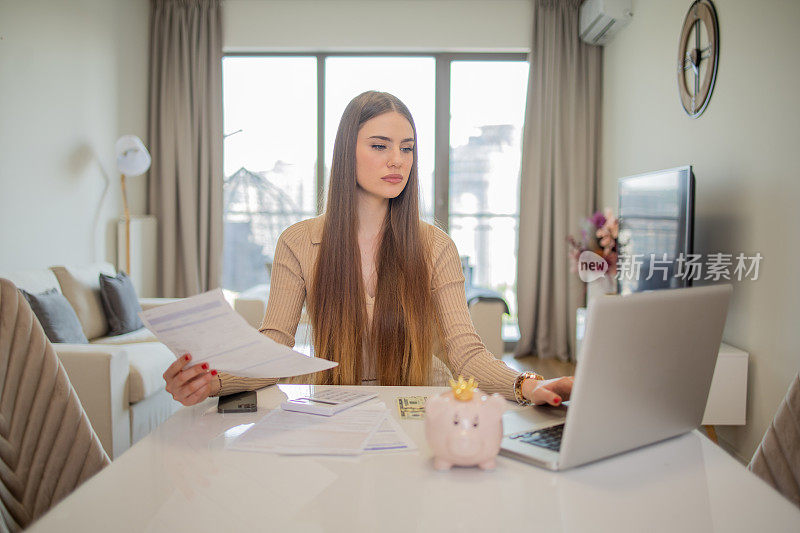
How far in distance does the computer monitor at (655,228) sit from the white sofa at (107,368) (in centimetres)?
236

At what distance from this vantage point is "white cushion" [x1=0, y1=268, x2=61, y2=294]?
2809 mm

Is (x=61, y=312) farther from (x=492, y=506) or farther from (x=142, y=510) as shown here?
(x=492, y=506)

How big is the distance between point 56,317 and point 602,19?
3714 mm

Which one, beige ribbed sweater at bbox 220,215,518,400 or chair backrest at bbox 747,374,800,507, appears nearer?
chair backrest at bbox 747,374,800,507

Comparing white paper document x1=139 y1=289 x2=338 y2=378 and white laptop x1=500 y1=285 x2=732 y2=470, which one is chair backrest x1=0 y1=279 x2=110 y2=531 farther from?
white laptop x1=500 y1=285 x2=732 y2=470

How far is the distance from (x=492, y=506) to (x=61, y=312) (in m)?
2.64

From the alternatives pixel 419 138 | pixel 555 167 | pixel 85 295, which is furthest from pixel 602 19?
pixel 85 295

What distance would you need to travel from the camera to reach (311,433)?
2.99 feet

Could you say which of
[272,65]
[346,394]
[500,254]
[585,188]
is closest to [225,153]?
[272,65]

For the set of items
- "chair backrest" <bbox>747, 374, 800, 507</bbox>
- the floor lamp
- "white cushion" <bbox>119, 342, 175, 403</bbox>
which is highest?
the floor lamp

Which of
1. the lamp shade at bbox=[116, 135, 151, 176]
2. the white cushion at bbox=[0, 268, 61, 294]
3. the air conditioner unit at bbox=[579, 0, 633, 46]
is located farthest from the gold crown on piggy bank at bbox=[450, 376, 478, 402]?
the air conditioner unit at bbox=[579, 0, 633, 46]

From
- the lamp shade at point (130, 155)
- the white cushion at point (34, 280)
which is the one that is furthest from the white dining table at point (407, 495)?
the lamp shade at point (130, 155)

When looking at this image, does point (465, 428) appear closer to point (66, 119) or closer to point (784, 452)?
point (784, 452)

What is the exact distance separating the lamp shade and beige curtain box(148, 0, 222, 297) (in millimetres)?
740
